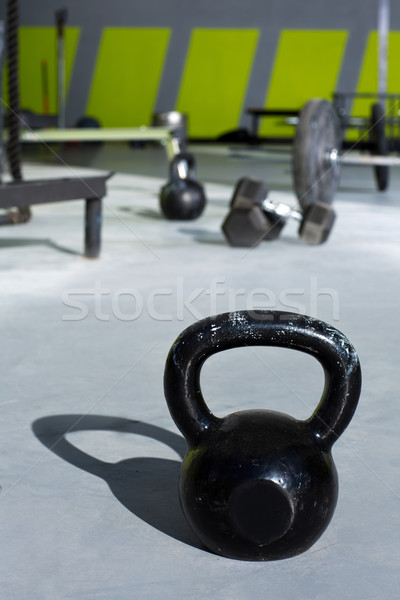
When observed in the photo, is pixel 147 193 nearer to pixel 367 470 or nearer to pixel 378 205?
pixel 378 205

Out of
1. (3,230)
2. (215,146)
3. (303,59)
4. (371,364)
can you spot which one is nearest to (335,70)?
(303,59)

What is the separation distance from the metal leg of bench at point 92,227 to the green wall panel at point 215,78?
7402 mm

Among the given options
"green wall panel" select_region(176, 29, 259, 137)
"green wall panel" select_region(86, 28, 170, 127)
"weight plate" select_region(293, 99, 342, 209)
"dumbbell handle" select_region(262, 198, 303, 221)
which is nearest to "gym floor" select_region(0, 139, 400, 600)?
A: "dumbbell handle" select_region(262, 198, 303, 221)

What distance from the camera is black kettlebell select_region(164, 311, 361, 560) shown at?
41.4 inches

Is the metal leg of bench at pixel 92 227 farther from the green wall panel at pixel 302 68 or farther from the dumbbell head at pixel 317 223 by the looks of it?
the green wall panel at pixel 302 68

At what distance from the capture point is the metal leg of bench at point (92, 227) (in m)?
3.06

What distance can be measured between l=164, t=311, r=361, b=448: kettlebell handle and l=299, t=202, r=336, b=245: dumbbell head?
2.29m

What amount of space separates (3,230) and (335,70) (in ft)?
22.4

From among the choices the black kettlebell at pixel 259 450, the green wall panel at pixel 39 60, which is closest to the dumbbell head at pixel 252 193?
the black kettlebell at pixel 259 450

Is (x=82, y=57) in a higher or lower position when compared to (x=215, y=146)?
higher

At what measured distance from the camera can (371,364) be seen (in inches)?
74.0

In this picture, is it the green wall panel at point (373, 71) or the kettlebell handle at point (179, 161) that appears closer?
the kettlebell handle at point (179, 161)

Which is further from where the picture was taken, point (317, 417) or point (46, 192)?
point (46, 192)

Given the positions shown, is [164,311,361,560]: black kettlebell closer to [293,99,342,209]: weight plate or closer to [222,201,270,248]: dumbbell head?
[222,201,270,248]: dumbbell head
